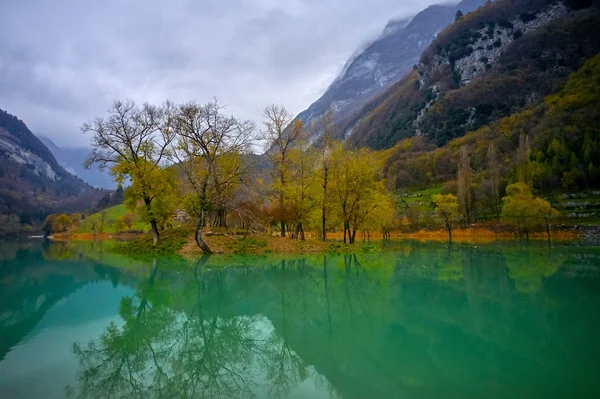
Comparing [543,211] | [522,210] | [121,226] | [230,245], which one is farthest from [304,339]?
[121,226]

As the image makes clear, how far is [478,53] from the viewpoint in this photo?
150000mm

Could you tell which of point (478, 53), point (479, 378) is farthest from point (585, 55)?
point (479, 378)

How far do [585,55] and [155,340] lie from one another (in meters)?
164

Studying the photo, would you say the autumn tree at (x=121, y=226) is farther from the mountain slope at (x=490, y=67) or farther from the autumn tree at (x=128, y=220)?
the mountain slope at (x=490, y=67)

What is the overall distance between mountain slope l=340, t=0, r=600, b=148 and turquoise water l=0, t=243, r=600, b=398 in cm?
10459

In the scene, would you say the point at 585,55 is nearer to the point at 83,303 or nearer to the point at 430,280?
the point at 430,280

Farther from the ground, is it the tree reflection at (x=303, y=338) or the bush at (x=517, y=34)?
the bush at (x=517, y=34)

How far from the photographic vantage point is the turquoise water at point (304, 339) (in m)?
5.07

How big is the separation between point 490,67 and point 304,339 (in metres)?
169

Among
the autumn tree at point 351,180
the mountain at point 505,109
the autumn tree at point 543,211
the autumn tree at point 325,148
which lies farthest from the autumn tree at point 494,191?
the autumn tree at point 325,148

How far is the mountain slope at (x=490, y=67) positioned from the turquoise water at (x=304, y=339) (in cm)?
10459

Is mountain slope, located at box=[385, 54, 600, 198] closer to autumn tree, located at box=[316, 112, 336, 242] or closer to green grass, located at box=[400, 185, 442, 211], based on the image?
green grass, located at box=[400, 185, 442, 211]

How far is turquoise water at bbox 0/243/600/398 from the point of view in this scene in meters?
5.07

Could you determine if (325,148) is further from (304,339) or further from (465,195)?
(465,195)
